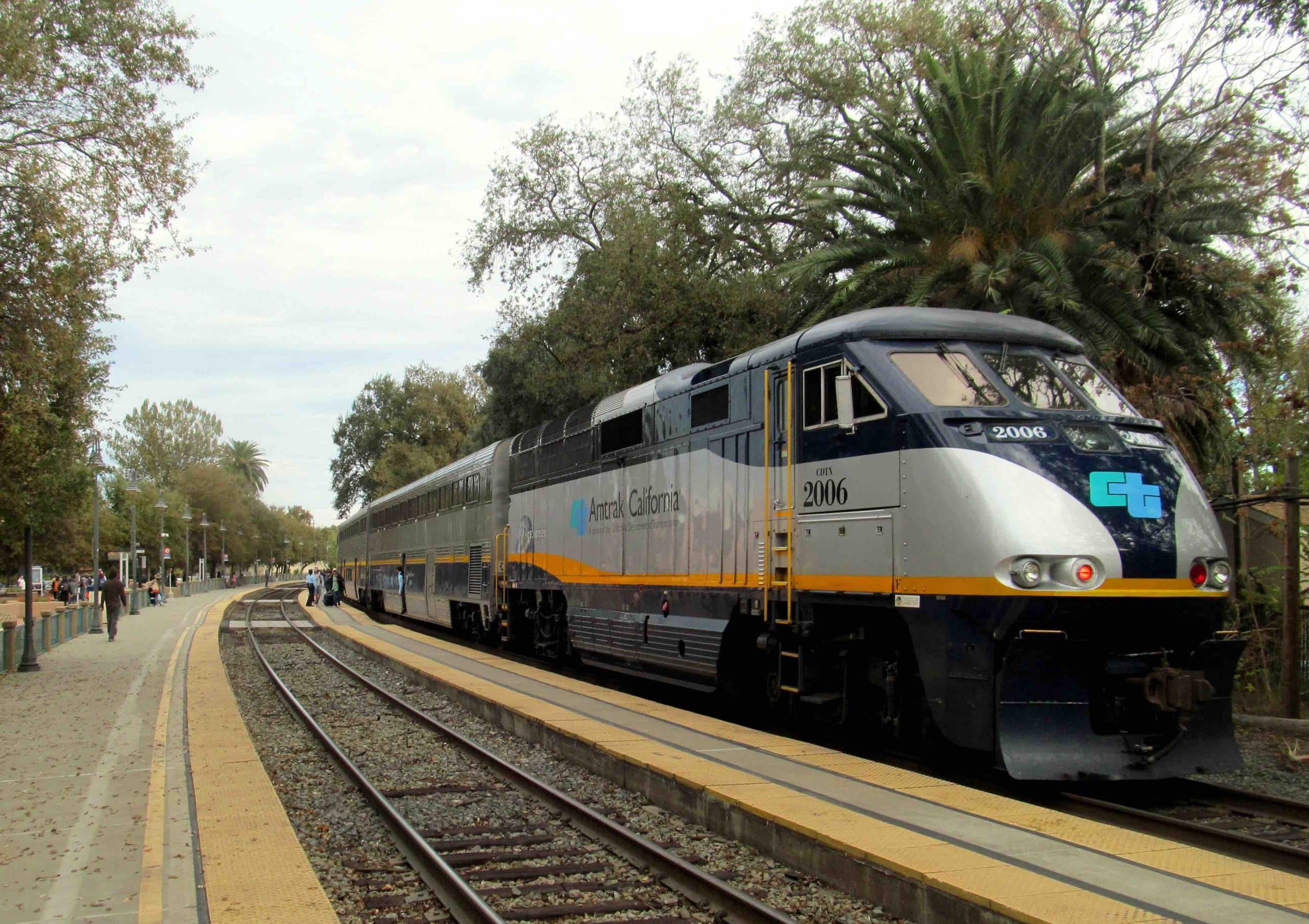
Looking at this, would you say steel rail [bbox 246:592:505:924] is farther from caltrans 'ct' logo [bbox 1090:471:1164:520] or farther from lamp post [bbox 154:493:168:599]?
lamp post [bbox 154:493:168:599]

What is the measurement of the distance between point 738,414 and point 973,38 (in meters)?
13.5

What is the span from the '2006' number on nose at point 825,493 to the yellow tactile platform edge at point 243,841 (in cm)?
497

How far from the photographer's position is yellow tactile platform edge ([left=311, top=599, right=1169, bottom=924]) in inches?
208

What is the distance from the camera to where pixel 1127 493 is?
27.2 feet

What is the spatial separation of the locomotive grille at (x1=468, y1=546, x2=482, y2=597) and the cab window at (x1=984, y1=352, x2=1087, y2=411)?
48.9 ft

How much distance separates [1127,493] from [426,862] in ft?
18.4

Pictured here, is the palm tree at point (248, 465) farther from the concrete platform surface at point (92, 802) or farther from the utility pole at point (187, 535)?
the concrete platform surface at point (92, 802)

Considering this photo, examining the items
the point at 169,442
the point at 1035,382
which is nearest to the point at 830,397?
the point at 1035,382

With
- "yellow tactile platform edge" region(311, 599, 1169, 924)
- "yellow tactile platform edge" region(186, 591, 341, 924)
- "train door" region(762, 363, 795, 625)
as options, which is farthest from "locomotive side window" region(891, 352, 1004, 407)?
"yellow tactile platform edge" region(186, 591, 341, 924)

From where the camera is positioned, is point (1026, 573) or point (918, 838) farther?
point (1026, 573)

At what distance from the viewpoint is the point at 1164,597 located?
26.7 feet

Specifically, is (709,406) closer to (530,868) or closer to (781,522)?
(781,522)

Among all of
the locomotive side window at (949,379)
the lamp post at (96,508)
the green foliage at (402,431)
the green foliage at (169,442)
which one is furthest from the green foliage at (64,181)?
the green foliage at (169,442)

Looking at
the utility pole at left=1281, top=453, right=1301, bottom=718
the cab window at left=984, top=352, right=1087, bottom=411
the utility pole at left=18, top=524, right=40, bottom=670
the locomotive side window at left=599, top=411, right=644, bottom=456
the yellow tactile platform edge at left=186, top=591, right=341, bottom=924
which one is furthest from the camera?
the utility pole at left=18, top=524, right=40, bottom=670
